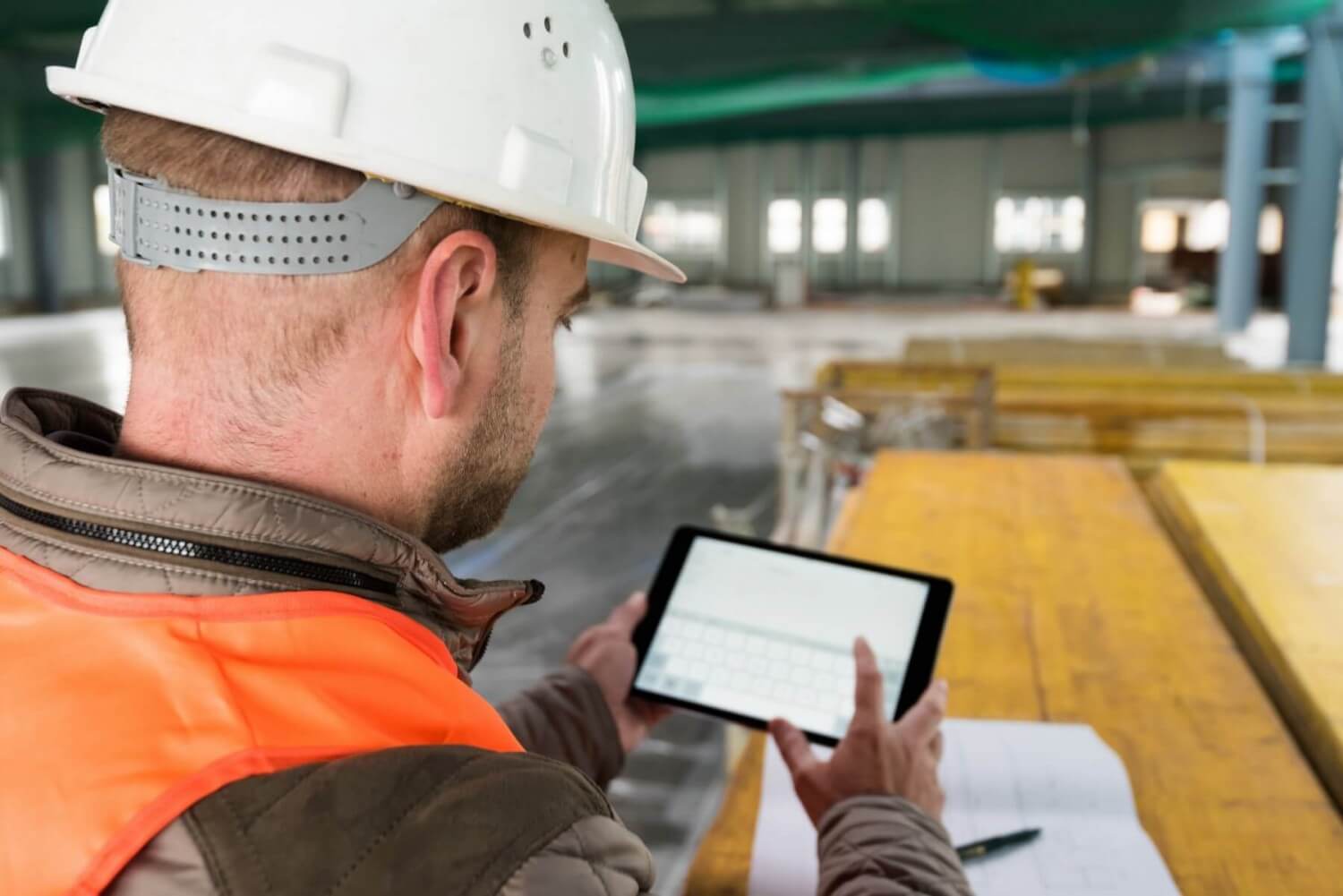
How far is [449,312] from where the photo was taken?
0.86m

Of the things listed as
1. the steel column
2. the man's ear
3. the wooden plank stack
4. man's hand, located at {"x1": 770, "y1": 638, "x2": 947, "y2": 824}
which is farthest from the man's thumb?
the steel column

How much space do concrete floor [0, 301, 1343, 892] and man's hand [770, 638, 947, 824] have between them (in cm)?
200

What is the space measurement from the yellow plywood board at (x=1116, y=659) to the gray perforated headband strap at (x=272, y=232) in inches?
32.0

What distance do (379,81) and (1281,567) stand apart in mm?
1788

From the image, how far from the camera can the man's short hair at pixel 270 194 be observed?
0.83 m

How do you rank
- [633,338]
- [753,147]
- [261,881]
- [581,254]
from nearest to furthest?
[261,881], [581,254], [633,338], [753,147]

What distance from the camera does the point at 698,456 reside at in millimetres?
8492

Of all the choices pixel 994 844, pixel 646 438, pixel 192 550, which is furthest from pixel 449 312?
pixel 646 438

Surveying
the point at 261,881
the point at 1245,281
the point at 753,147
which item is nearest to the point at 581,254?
the point at 261,881

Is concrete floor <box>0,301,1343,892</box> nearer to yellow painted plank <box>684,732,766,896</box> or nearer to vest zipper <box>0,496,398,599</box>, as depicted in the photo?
yellow painted plank <box>684,732,766,896</box>

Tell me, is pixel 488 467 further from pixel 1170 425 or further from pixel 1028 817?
pixel 1170 425

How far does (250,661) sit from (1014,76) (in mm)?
12760

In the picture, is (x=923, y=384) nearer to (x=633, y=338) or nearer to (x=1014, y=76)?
(x=1014, y=76)

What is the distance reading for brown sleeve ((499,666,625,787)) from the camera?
4.73 ft
